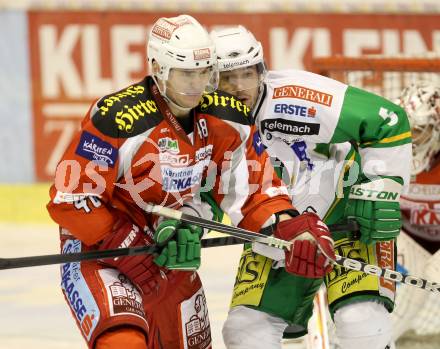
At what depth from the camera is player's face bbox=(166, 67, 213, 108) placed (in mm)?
3719

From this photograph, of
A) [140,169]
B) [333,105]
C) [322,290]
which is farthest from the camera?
[322,290]

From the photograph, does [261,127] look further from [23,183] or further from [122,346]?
[23,183]

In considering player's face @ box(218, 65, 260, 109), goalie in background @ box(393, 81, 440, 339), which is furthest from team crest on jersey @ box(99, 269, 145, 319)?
goalie in background @ box(393, 81, 440, 339)

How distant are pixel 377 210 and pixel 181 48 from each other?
3.06 feet

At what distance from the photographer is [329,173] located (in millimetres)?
4383

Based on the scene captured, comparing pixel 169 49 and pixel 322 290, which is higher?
pixel 169 49

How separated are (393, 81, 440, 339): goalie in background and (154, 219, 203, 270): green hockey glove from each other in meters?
1.64

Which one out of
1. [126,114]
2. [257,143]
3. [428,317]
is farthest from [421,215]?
[126,114]

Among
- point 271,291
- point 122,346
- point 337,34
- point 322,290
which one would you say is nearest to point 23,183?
point 337,34

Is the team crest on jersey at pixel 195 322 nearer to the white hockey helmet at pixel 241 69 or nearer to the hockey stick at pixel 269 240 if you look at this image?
the hockey stick at pixel 269 240

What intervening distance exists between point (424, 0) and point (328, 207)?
3.83 m

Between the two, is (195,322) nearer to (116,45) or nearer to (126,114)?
(126,114)

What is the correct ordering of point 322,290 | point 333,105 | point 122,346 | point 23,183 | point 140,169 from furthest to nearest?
point 23,183 → point 322,290 → point 333,105 → point 140,169 → point 122,346

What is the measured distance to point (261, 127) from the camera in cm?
430
